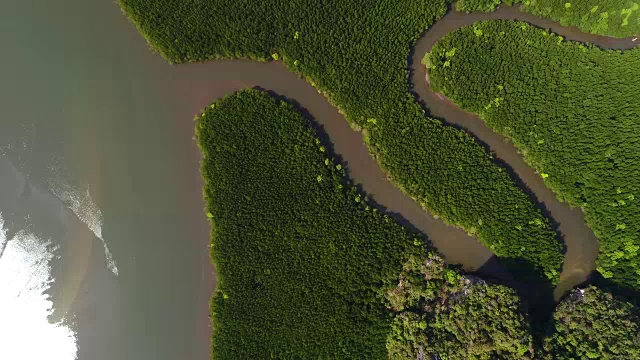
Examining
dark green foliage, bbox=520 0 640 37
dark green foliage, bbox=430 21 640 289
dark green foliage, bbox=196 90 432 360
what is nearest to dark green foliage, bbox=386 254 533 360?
dark green foliage, bbox=196 90 432 360

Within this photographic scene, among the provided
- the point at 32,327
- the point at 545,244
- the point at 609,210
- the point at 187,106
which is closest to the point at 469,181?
the point at 545,244

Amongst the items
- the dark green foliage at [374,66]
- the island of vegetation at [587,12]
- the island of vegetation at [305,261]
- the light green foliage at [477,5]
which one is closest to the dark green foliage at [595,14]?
the island of vegetation at [587,12]

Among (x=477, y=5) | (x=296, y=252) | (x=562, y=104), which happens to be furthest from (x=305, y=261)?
(x=477, y=5)

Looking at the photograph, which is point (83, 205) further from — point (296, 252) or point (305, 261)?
point (305, 261)

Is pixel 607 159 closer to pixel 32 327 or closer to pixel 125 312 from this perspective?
pixel 125 312

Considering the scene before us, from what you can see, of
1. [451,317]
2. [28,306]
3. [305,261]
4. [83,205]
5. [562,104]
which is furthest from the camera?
[83,205]

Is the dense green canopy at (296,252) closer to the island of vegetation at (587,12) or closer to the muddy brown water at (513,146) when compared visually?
the muddy brown water at (513,146)

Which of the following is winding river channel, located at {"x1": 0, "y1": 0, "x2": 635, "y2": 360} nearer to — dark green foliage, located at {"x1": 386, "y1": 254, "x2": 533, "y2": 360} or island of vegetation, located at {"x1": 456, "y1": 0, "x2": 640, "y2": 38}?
island of vegetation, located at {"x1": 456, "y1": 0, "x2": 640, "y2": 38}
